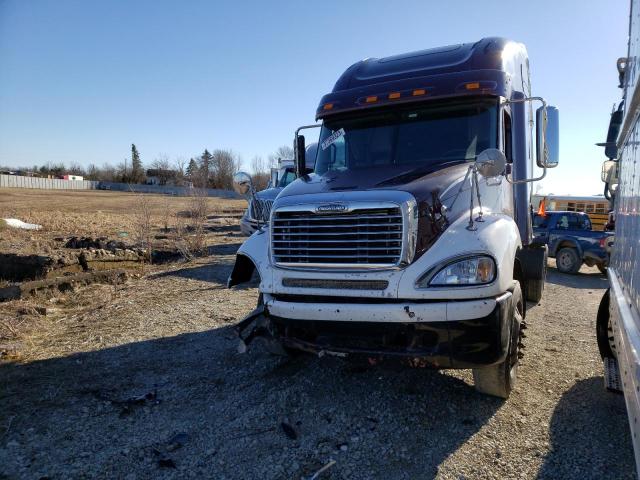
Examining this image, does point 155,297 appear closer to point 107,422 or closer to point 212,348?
point 212,348

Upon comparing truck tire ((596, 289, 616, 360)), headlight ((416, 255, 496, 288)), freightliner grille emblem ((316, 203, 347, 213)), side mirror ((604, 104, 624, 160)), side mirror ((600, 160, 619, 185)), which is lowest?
truck tire ((596, 289, 616, 360))

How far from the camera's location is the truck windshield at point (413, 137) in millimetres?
4609

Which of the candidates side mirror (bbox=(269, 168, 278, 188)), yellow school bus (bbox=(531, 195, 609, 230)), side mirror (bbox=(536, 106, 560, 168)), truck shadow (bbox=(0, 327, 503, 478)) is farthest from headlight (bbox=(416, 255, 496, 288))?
yellow school bus (bbox=(531, 195, 609, 230))

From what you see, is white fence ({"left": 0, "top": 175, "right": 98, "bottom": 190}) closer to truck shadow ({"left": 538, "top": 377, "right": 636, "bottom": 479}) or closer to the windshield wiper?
the windshield wiper

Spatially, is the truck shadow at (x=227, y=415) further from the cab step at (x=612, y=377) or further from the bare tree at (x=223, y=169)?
the bare tree at (x=223, y=169)

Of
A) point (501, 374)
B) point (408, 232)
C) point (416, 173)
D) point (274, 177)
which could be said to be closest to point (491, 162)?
point (416, 173)

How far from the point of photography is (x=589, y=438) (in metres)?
3.51

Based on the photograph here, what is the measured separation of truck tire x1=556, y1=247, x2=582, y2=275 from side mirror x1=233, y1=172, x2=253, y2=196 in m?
11.1

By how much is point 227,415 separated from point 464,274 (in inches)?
89.3

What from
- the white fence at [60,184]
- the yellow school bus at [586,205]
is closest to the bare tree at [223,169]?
the white fence at [60,184]

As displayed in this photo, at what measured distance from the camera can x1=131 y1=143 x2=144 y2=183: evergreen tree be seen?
98.3 meters

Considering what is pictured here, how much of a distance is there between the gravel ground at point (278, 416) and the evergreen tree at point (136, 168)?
98.8 meters

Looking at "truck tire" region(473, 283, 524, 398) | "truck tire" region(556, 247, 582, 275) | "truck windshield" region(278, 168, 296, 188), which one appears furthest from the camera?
"truck windshield" region(278, 168, 296, 188)

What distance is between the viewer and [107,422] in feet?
12.4
